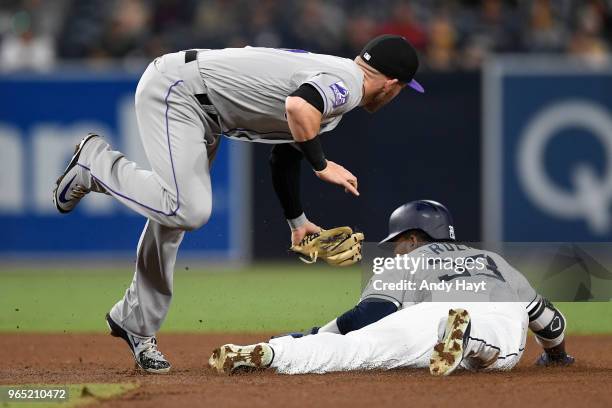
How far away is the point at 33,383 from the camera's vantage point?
5156mm

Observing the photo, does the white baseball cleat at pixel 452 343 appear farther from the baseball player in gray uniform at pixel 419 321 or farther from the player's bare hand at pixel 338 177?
the player's bare hand at pixel 338 177

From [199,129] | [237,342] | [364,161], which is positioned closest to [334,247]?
[199,129]

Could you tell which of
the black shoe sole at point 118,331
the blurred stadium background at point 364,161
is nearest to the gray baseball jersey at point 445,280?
the black shoe sole at point 118,331

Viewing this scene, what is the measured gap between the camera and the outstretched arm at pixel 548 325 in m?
5.44

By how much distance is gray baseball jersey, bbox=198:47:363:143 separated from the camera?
208 inches

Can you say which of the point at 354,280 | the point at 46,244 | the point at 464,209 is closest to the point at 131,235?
the point at 46,244

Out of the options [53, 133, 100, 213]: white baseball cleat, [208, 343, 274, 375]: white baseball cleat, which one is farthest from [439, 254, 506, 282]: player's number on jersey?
[53, 133, 100, 213]: white baseball cleat

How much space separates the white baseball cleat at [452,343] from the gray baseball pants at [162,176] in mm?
1263

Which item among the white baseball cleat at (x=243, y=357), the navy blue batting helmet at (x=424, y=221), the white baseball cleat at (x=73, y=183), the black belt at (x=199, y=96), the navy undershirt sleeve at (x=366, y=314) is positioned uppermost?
the black belt at (x=199, y=96)

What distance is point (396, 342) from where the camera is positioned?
205 inches

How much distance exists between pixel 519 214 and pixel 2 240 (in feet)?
18.5

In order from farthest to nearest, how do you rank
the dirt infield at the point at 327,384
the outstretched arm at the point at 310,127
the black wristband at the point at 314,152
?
1. the black wristband at the point at 314,152
2. the outstretched arm at the point at 310,127
3. the dirt infield at the point at 327,384

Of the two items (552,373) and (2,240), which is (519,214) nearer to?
(2,240)

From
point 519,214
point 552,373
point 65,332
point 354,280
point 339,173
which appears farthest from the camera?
point 519,214
